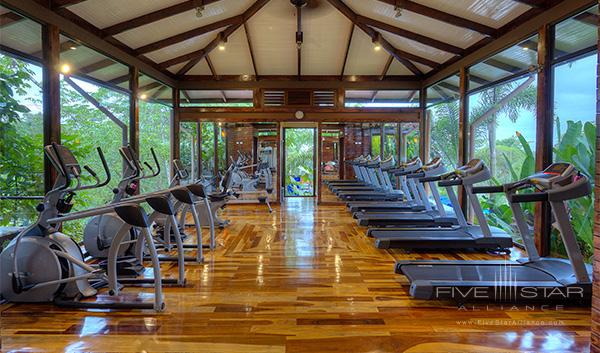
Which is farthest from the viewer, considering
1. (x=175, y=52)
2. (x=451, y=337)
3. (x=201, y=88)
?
(x=201, y=88)

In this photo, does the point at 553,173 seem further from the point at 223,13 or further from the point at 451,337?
the point at 223,13

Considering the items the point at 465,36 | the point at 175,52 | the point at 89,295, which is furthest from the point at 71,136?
the point at 465,36

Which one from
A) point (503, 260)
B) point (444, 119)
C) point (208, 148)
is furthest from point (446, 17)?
point (208, 148)

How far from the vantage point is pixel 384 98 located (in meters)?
8.55

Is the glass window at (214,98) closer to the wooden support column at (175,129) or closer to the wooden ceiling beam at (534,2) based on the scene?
the wooden support column at (175,129)

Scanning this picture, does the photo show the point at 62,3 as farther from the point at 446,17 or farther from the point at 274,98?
the point at 274,98

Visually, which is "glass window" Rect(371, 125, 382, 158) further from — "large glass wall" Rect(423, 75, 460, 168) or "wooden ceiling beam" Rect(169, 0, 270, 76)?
"wooden ceiling beam" Rect(169, 0, 270, 76)

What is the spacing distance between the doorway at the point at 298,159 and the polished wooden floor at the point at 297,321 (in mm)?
5577

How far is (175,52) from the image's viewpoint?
6.98m

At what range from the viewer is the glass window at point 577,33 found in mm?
3752

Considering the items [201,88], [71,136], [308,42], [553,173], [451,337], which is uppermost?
[308,42]

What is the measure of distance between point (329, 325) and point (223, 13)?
5.21 meters

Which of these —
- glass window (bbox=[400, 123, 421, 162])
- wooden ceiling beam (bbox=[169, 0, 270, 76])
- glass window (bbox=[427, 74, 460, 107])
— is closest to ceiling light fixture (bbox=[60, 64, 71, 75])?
wooden ceiling beam (bbox=[169, 0, 270, 76])

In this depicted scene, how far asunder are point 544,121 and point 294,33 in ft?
14.6
